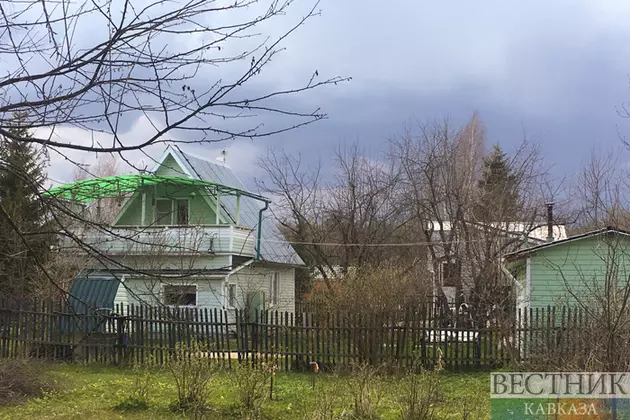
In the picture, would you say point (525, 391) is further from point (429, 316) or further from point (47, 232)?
point (47, 232)

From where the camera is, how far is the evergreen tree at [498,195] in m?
20.3

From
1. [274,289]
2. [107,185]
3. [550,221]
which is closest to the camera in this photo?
[107,185]

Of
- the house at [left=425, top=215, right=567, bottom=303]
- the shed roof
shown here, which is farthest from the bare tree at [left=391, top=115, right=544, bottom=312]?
the shed roof

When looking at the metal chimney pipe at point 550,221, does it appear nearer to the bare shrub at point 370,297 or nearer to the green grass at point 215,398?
the bare shrub at point 370,297

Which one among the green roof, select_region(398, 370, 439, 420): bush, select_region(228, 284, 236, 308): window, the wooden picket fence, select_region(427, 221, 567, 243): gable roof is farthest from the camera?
select_region(228, 284, 236, 308): window

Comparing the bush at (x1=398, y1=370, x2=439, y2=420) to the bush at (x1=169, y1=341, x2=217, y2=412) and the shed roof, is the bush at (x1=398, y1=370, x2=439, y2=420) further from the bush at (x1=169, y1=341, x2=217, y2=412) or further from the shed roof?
the shed roof

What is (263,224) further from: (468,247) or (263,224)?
(468,247)

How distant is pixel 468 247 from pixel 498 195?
3.00m

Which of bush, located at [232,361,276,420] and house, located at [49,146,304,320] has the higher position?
house, located at [49,146,304,320]

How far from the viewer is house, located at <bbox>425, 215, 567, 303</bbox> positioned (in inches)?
754

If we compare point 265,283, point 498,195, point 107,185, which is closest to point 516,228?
point 498,195

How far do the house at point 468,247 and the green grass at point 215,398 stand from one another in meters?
8.24

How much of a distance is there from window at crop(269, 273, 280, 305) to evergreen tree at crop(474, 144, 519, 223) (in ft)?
27.2

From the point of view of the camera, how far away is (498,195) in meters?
A: 21.6
